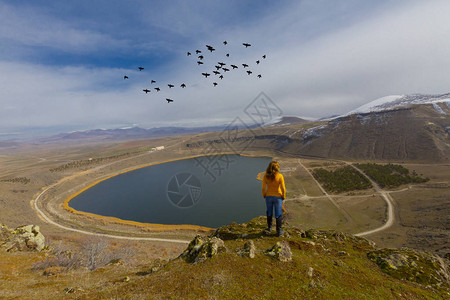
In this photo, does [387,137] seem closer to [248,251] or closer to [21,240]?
[248,251]

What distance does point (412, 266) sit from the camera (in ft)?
25.6

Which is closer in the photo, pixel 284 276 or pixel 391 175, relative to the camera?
pixel 284 276

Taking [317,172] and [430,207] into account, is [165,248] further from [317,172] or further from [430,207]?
[317,172]

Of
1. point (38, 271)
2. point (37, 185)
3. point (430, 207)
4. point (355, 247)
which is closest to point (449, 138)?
point (430, 207)

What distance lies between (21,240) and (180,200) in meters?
44.8

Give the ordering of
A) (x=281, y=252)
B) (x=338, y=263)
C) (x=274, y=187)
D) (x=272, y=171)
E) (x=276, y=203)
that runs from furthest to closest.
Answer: (x=276, y=203) < (x=274, y=187) < (x=272, y=171) < (x=281, y=252) < (x=338, y=263)

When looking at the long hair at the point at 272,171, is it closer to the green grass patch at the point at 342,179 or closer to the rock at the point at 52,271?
the rock at the point at 52,271

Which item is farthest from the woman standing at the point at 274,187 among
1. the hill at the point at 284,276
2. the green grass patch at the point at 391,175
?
the green grass patch at the point at 391,175

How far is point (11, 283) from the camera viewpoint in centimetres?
1046

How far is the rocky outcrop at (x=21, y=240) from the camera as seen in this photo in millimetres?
17061

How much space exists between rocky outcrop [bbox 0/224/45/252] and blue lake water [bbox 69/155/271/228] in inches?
1149

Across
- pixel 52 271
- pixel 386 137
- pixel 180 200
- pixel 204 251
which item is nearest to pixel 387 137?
pixel 386 137

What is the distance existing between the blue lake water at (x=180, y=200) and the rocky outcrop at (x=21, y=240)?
2919 centimetres

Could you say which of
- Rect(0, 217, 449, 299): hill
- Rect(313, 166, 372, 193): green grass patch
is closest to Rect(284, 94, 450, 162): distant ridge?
Rect(313, 166, 372, 193): green grass patch
